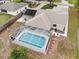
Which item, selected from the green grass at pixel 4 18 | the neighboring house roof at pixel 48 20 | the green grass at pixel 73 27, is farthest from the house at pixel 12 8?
the green grass at pixel 73 27

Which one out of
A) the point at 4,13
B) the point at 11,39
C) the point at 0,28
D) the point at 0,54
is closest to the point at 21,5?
the point at 4,13

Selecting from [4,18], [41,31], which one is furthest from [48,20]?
[4,18]

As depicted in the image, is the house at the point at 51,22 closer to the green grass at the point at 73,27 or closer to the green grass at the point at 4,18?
the green grass at the point at 73,27

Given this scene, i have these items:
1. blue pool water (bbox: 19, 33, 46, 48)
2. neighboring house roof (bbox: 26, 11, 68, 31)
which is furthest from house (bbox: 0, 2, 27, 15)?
blue pool water (bbox: 19, 33, 46, 48)

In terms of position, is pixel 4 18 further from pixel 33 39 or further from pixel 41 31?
pixel 33 39

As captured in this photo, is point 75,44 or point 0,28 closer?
point 75,44

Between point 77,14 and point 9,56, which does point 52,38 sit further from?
point 77,14

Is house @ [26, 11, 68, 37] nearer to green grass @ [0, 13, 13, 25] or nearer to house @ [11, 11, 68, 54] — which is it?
house @ [11, 11, 68, 54]
